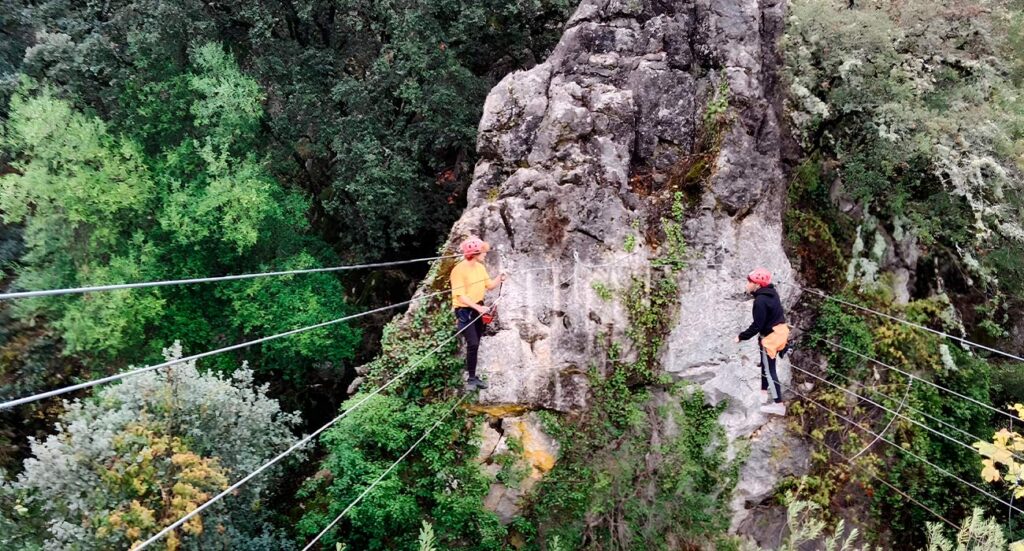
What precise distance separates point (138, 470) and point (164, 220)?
5638 millimetres

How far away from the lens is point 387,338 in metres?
10.8

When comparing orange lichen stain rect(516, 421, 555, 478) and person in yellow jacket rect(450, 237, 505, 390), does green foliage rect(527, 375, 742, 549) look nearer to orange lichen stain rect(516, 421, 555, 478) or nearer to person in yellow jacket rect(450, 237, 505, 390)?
orange lichen stain rect(516, 421, 555, 478)

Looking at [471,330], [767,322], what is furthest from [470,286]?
[767,322]

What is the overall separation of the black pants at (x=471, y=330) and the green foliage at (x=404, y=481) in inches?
39.4

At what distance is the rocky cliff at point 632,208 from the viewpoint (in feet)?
34.6

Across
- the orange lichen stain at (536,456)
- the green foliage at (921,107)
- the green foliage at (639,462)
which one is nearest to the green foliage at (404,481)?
the orange lichen stain at (536,456)

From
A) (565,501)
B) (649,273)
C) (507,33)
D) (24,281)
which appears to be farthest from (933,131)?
(24,281)

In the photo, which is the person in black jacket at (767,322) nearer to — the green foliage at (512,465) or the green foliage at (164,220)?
the green foliage at (512,465)

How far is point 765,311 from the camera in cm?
884

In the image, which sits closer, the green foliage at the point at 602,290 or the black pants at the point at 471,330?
the black pants at the point at 471,330

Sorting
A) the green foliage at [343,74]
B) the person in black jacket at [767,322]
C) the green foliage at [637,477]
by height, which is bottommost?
the green foliage at [637,477]

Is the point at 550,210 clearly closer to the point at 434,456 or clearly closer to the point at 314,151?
the point at 434,456

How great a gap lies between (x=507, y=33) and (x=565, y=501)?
10.2m

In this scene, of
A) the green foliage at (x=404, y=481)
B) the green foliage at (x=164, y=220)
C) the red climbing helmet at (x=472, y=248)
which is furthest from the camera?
the green foliage at (x=164, y=220)
